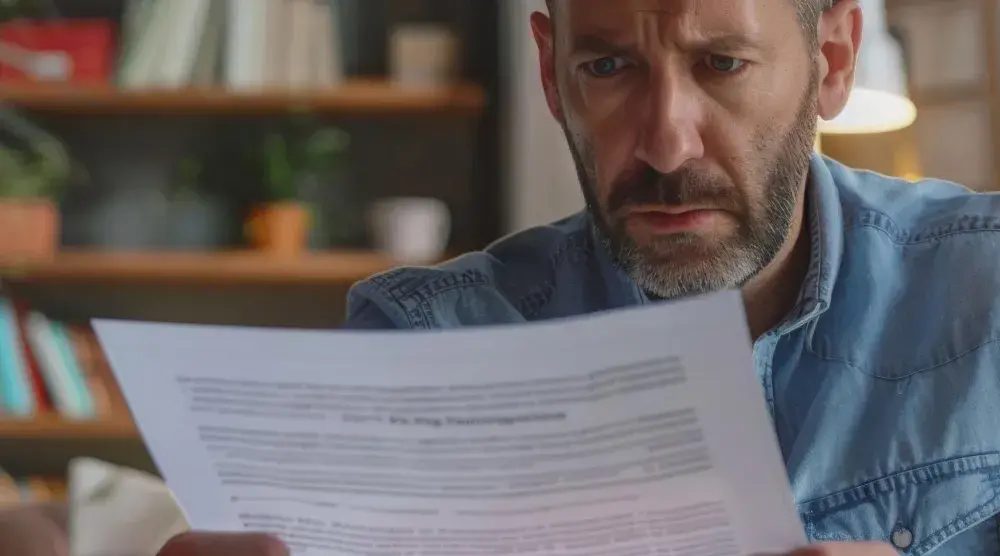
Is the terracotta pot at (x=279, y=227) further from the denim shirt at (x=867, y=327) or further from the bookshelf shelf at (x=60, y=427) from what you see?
the denim shirt at (x=867, y=327)

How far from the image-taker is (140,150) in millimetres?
2252

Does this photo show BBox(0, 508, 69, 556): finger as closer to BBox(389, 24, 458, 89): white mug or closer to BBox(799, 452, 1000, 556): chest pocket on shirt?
BBox(799, 452, 1000, 556): chest pocket on shirt

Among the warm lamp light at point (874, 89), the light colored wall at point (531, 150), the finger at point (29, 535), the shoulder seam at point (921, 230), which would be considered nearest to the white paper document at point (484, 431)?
the shoulder seam at point (921, 230)

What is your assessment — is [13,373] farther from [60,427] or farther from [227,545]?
[227,545]

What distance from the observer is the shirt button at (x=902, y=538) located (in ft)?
2.28

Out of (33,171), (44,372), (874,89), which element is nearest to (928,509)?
(874,89)

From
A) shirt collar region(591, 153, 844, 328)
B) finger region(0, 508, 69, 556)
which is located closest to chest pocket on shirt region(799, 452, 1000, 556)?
shirt collar region(591, 153, 844, 328)

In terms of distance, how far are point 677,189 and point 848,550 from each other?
316 millimetres

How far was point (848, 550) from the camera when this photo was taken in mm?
516

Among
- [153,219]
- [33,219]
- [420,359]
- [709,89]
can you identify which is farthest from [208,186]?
[420,359]

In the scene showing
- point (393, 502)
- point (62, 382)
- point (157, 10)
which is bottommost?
point (62, 382)

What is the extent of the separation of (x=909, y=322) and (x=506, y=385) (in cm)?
44

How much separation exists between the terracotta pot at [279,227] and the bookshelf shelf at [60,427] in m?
0.49

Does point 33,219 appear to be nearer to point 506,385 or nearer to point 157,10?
point 157,10
